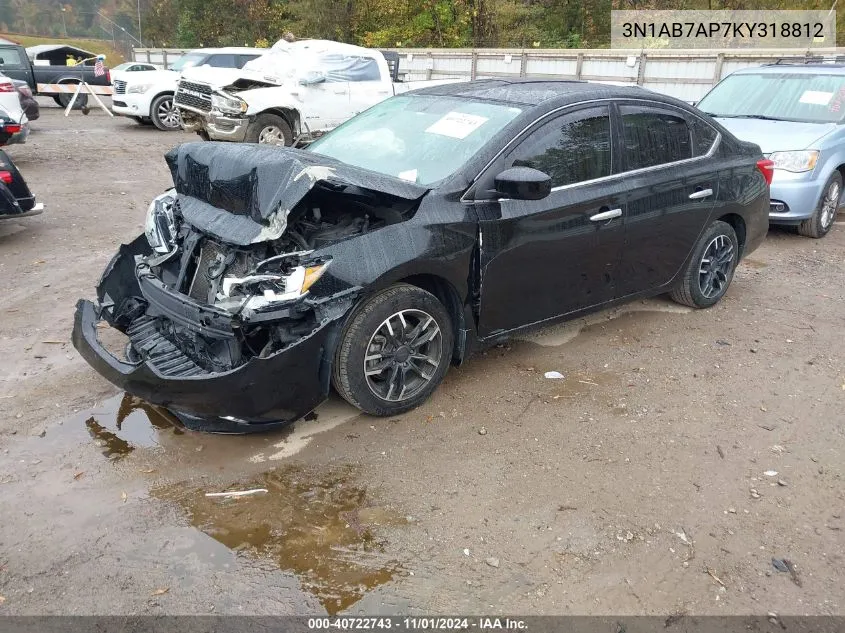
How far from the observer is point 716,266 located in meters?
5.79

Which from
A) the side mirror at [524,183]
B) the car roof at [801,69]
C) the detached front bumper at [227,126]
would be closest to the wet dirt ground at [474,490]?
the side mirror at [524,183]

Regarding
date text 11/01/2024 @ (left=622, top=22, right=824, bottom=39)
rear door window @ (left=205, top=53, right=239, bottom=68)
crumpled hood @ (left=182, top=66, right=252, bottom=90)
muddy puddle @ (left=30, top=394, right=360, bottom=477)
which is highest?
date text 11/01/2024 @ (left=622, top=22, right=824, bottom=39)

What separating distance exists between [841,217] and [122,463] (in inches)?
367

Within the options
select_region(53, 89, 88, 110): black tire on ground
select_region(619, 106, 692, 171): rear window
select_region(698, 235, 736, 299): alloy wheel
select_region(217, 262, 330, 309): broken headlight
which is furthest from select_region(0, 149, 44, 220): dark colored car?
select_region(53, 89, 88, 110): black tire on ground

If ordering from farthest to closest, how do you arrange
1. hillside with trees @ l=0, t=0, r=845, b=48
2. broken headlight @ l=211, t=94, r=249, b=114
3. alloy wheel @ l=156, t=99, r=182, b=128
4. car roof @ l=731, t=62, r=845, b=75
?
hillside with trees @ l=0, t=0, r=845, b=48 → alloy wheel @ l=156, t=99, r=182, b=128 → broken headlight @ l=211, t=94, r=249, b=114 → car roof @ l=731, t=62, r=845, b=75

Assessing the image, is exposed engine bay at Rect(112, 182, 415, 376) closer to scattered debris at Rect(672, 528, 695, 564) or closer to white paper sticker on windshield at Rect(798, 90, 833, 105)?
scattered debris at Rect(672, 528, 695, 564)

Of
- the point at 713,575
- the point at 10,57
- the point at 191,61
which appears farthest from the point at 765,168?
the point at 10,57

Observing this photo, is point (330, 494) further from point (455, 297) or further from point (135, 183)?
point (135, 183)

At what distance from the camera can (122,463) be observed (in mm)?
3625

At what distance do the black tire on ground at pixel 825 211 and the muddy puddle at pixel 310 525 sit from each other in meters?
6.68

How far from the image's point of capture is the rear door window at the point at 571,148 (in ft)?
14.2

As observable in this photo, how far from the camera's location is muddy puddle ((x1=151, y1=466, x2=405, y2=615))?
9.54 ft

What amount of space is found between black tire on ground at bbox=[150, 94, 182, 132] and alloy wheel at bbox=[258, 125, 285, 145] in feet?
16.2

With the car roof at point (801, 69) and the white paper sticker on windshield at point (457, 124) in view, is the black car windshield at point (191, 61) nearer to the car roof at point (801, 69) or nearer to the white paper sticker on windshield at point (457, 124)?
the car roof at point (801, 69)
